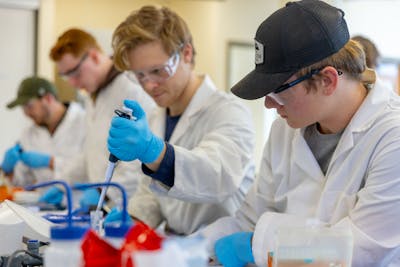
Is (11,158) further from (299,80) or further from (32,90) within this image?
(299,80)

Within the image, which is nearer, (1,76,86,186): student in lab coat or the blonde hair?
the blonde hair

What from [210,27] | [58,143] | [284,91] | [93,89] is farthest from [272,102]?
[210,27]

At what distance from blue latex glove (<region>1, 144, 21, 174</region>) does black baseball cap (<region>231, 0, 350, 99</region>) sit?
297 cm

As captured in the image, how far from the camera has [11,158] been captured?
4242 millimetres

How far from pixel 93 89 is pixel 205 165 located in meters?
1.42

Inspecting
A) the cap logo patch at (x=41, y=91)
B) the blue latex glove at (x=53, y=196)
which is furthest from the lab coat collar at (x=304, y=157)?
the cap logo patch at (x=41, y=91)

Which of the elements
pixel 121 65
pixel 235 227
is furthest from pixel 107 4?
pixel 235 227

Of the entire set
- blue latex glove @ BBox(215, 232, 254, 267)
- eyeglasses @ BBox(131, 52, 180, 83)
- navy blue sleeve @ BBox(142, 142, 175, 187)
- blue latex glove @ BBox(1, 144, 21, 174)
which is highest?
eyeglasses @ BBox(131, 52, 180, 83)

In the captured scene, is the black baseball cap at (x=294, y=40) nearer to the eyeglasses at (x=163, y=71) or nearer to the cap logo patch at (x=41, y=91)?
the eyeglasses at (x=163, y=71)

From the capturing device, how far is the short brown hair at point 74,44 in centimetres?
318

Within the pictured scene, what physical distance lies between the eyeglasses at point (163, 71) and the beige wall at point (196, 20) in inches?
115

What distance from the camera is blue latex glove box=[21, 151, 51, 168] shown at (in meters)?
3.97

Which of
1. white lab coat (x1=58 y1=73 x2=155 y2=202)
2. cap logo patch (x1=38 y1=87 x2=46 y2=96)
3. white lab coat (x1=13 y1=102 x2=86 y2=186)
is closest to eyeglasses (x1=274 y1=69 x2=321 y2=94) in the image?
white lab coat (x1=58 y1=73 x2=155 y2=202)

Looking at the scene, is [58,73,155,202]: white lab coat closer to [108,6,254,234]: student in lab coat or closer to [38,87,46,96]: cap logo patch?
[108,6,254,234]: student in lab coat
